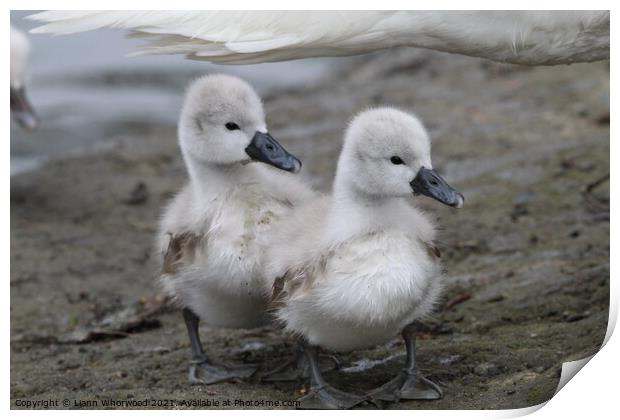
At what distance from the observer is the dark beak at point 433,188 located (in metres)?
3.51

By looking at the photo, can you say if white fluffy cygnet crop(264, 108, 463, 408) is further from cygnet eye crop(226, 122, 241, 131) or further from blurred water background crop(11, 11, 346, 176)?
blurred water background crop(11, 11, 346, 176)

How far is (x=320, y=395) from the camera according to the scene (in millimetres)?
3695

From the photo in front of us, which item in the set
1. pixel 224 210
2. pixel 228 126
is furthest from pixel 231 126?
pixel 224 210

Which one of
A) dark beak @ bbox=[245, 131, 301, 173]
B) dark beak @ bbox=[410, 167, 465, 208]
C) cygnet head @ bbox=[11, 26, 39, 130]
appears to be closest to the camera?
dark beak @ bbox=[410, 167, 465, 208]

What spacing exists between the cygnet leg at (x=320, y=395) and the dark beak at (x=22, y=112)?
3.08 metres

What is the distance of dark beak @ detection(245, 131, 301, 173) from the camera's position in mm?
3775

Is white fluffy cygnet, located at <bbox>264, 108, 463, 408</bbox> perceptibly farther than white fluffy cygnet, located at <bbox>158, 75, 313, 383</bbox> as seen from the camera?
No

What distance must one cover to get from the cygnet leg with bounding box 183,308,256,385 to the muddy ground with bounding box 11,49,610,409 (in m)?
0.05

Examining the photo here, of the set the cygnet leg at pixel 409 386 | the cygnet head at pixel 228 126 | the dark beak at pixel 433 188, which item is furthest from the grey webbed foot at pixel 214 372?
the dark beak at pixel 433 188

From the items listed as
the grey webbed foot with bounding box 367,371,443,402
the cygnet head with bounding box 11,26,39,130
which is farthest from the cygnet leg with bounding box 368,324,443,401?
the cygnet head with bounding box 11,26,39,130

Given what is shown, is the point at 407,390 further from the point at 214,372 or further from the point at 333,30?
the point at 333,30

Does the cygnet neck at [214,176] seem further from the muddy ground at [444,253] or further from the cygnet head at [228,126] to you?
the muddy ground at [444,253]
